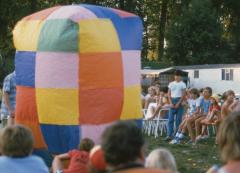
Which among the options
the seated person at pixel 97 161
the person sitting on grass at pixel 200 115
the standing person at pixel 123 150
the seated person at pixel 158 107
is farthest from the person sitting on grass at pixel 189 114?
the standing person at pixel 123 150

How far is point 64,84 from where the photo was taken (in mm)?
8156

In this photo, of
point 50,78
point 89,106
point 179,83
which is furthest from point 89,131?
point 179,83

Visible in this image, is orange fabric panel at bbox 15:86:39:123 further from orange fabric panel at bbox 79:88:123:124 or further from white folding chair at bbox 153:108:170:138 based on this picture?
white folding chair at bbox 153:108:170:138

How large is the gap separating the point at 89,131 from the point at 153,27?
4355 centimetres

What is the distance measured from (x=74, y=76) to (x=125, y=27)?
1108 mm

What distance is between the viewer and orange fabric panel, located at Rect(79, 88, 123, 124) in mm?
8164

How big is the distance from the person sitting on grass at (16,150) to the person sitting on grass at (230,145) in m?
1.84

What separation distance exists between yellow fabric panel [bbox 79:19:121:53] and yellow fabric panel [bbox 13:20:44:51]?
0.70 m

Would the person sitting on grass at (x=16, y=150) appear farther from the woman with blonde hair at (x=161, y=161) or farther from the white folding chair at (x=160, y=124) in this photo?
the white folding chair at (x=160, y=124)

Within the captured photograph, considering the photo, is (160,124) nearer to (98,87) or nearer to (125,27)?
(125,27)

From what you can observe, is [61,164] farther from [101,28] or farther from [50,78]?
[101,28]

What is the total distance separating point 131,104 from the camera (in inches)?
334

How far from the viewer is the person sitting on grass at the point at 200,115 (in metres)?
14.3

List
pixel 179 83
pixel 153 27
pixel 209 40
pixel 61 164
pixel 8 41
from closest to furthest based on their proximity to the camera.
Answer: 1. pixel 61 164
2. pixel 179 83
3. pixel 8 41
4. pixel 209 40
5. pixel 153 27
